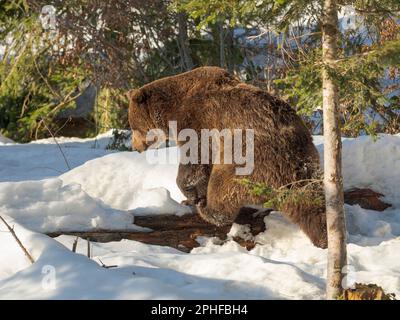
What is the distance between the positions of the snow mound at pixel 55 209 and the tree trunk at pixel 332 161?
2639 mm

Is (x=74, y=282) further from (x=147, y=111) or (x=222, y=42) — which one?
(x=222, y=42)

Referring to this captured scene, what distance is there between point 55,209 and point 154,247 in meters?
1.30

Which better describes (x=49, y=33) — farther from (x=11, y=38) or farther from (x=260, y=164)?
(x=260, y=164)

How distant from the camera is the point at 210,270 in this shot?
4.61 m

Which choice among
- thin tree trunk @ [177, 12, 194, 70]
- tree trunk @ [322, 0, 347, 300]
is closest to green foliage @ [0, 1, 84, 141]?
thin tree trunk @ [177, 12, 194, 70]

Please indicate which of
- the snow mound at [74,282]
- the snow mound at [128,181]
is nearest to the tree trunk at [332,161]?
the snow mound at [74,282]

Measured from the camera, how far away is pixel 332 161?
4195 millimetres

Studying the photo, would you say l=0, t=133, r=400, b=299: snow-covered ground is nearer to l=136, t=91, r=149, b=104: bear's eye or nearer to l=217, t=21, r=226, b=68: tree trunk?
l=136, t=91, r=149, b=104: bear's eye

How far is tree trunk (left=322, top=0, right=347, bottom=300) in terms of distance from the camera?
416 centimetres

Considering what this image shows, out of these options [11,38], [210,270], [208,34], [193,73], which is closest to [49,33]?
[11,38]

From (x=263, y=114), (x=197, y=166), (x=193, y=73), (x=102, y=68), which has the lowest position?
(x=197, y=166)

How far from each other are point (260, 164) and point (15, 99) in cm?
1084

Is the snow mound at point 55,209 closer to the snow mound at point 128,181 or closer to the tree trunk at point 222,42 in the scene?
the snow mound at point 128,181

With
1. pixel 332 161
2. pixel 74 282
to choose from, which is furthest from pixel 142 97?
pixel 74 282
